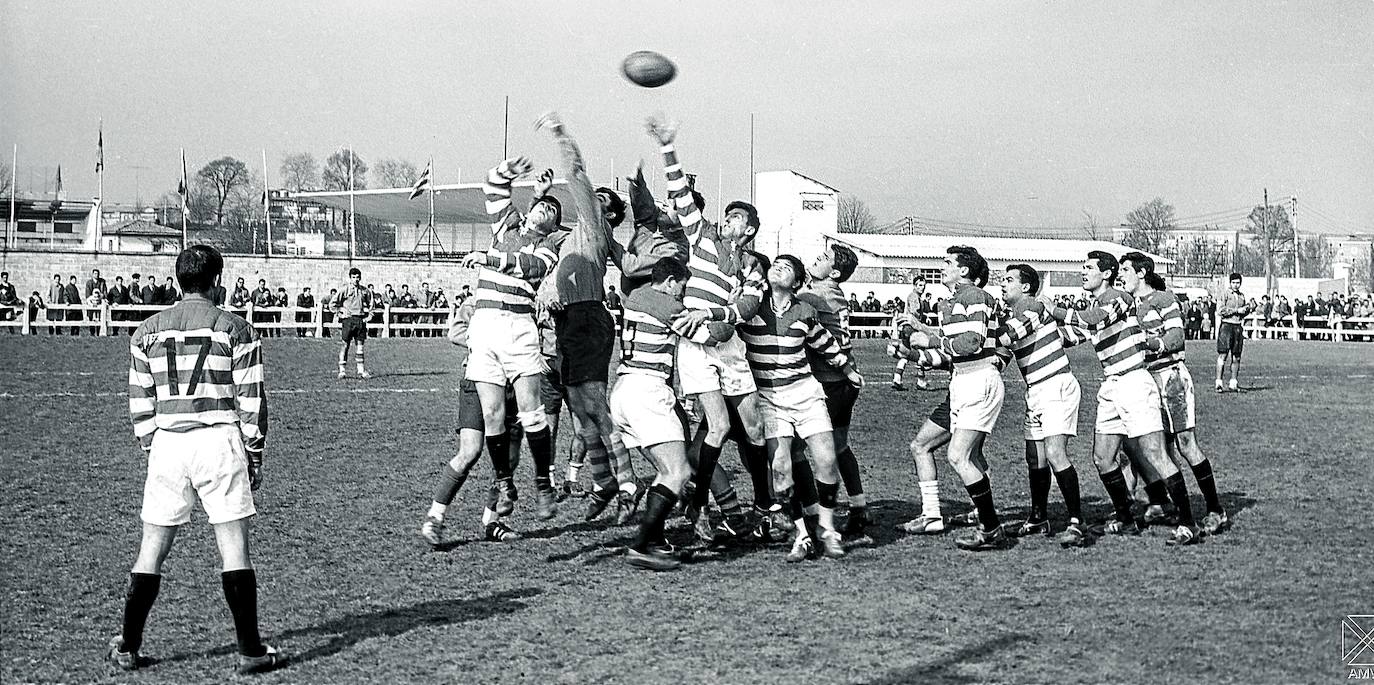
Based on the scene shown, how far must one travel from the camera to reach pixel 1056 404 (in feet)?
28.3

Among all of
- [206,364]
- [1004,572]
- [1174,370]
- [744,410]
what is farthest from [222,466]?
[1174,370]

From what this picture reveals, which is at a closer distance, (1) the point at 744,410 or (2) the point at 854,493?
(1) the point at 744,410

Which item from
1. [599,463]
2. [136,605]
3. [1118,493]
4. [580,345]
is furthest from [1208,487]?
[136,605]

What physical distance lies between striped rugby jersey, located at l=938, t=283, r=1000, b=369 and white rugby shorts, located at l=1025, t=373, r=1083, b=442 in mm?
607

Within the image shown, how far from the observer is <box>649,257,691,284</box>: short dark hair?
7.69m

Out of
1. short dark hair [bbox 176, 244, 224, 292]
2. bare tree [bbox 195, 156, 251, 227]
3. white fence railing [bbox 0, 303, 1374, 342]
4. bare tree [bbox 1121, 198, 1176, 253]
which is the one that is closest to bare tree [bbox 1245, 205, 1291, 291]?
bare tree [bbox 1121, 198, 1176, 253]

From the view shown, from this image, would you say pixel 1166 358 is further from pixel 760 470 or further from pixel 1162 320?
pixel 760 470

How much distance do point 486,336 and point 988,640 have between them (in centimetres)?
395

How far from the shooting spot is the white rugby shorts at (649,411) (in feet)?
24.5

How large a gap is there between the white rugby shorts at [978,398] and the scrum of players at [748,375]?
2 centimetres

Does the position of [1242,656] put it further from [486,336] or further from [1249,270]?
[1249,270]

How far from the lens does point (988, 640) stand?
19.9ft

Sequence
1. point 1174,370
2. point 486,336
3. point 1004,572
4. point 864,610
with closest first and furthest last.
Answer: point 864,610
point 1004,572
point 486,336
point 1174,370

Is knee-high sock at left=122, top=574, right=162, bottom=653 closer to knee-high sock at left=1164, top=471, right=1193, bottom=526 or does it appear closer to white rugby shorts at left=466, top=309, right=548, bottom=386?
white rugby shorts at left=466, top=309, right=548, bottom=386
